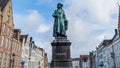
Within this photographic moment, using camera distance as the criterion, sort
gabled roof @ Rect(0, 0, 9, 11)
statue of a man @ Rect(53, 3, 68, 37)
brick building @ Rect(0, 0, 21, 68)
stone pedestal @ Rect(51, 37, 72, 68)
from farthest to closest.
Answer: gabled roof @ Rect(0, 0, 9, 11), brick building @ Rect(0, 0, 21, 68), statue of a man @ Rect(53, 3, 68, 37), stone pedestal @ Rect(51, 37, 72, 68)

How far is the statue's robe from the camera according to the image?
1986 cm

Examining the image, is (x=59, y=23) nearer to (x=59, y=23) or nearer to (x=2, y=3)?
(x=59, y=23)

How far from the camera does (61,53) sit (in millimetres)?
18562

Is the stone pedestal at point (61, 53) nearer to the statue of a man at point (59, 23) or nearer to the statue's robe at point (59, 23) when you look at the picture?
the statue of a man at point (59, 23)

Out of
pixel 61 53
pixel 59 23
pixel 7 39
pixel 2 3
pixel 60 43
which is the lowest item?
pixel 61 53

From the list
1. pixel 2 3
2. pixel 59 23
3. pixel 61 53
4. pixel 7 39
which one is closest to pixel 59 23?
pixel 59 23

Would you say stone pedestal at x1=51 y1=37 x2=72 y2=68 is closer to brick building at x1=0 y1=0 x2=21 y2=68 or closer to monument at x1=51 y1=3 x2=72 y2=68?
monument at x1=51 y1=3 x2=72 y2=68

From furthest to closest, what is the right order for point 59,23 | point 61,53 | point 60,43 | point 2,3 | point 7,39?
point 7,39 < point 2,3 < point 59,23 < point 60,43 < point 61,53

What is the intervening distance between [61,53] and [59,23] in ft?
10.0

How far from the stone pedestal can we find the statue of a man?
0.81 m

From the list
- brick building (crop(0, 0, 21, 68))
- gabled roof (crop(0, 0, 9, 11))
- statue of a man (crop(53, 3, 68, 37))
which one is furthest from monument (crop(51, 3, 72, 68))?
gabled roof (crop(0, 0, 9, 11))

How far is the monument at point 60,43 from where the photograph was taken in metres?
18.3

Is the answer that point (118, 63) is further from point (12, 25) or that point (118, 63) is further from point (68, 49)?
point (68, 49)

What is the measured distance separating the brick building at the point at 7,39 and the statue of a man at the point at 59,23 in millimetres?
23813
